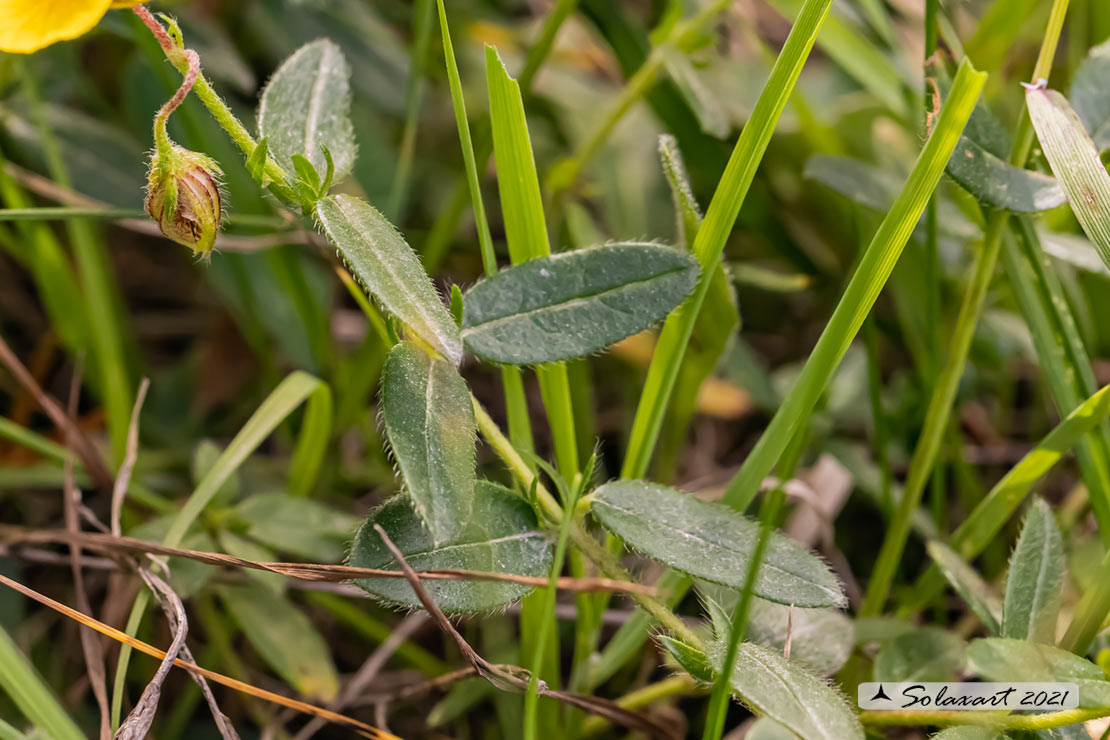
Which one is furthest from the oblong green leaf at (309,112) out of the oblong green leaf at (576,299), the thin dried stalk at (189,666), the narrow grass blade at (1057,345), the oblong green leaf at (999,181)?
the narrow grass blade at (1057,345)

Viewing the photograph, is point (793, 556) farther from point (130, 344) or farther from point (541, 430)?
point (130, 344)

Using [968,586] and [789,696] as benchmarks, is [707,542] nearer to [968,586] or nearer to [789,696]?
[789,696]

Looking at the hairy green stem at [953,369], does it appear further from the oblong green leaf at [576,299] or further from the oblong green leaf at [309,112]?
the oblong green leaf at [309,112]

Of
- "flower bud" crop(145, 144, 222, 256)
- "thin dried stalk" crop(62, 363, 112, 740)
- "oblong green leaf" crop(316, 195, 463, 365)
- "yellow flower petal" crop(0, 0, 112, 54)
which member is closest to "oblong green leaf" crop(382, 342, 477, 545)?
"oblong green leaf" crop(316, 195, 463, 365)

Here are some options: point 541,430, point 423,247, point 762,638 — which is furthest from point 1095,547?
point 423,247

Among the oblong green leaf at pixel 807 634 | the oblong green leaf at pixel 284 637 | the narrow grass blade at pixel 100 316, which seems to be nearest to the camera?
the oblong green leaf at pixel 807 634

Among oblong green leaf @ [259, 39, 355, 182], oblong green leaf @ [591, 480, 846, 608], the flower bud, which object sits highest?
oblong green leaf @ [259, 39, 355, 182]

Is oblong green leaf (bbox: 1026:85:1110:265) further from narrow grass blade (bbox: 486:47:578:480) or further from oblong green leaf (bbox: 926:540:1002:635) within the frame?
narrow grass blade (bbox: 486:47:578:480)
